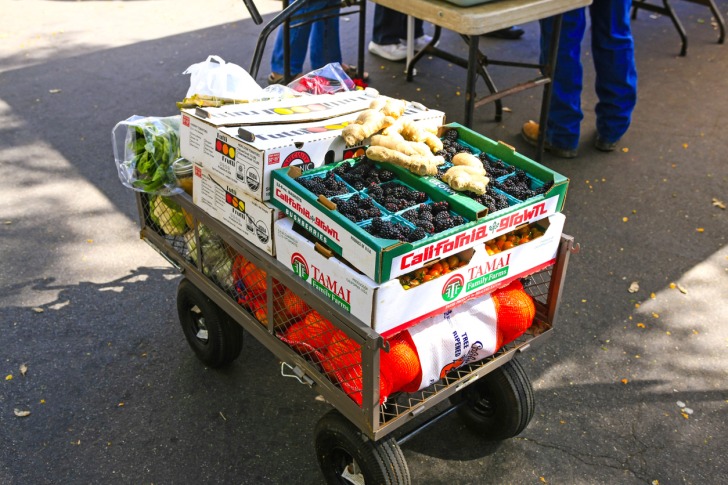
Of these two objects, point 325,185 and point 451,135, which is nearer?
point 325,185

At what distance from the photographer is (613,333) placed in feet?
12.3

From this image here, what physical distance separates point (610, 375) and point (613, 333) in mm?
329

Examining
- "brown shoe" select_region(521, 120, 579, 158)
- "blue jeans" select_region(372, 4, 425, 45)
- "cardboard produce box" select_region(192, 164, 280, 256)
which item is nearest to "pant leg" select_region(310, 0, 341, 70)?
"blue jeans" select_region(372, 4, 425, 45)

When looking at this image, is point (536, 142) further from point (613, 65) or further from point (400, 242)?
point (400, 242)

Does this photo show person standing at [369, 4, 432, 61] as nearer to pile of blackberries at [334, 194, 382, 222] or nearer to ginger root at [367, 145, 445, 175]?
ginger root at [367, 145, 445, 175]

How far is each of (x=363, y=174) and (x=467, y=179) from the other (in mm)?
390

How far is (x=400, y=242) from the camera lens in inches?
87.1

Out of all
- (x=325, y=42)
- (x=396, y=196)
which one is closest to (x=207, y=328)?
(x=396, y=196)

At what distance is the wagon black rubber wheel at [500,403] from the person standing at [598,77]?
274 centimetres

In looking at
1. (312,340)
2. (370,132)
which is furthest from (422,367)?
(370,132)

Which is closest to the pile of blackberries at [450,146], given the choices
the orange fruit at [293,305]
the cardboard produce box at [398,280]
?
the cardboard produce box at [398,280]

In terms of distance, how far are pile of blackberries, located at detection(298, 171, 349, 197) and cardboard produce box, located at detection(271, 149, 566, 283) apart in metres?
0.03

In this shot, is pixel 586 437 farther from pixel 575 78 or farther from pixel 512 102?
pixel 512 102

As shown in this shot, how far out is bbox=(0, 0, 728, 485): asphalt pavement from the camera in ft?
9.87
